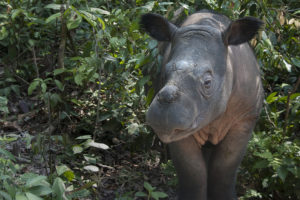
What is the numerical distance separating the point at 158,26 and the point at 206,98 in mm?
971

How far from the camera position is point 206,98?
3.53 m

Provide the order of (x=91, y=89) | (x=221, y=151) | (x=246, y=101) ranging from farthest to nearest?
1. (x=91, y=89)
2. (x=221, y=151)
3. (x=246, y=101)

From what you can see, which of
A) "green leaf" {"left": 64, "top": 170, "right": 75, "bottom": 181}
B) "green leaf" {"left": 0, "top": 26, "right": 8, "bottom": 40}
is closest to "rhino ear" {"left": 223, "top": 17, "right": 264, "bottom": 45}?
"green leaf" {"left": 64, "top": 170, "right": 75, "bottom": 181}

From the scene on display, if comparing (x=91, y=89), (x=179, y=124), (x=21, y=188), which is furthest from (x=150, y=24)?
(x=91, y=89)

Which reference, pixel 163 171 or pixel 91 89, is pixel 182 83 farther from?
pixel 91 89

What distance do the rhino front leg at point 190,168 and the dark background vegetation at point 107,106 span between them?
1.40 ft

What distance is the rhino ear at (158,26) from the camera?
408 cm

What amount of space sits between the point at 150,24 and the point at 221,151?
1.44m

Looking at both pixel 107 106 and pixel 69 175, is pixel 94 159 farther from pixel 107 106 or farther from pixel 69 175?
pixel 107 106

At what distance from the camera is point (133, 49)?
5.01 meters

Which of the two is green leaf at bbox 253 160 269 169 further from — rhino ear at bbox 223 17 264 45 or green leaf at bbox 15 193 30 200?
green leaf at bbox 15 193 30 200

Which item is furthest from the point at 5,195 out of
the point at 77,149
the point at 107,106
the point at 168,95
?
the point at 107,106

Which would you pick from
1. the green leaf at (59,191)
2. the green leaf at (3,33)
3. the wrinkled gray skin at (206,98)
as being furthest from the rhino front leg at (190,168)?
the green leaf at (3,33)

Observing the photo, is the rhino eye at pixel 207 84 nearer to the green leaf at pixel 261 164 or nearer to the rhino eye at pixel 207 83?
the rhino eye at pixel 207 83
